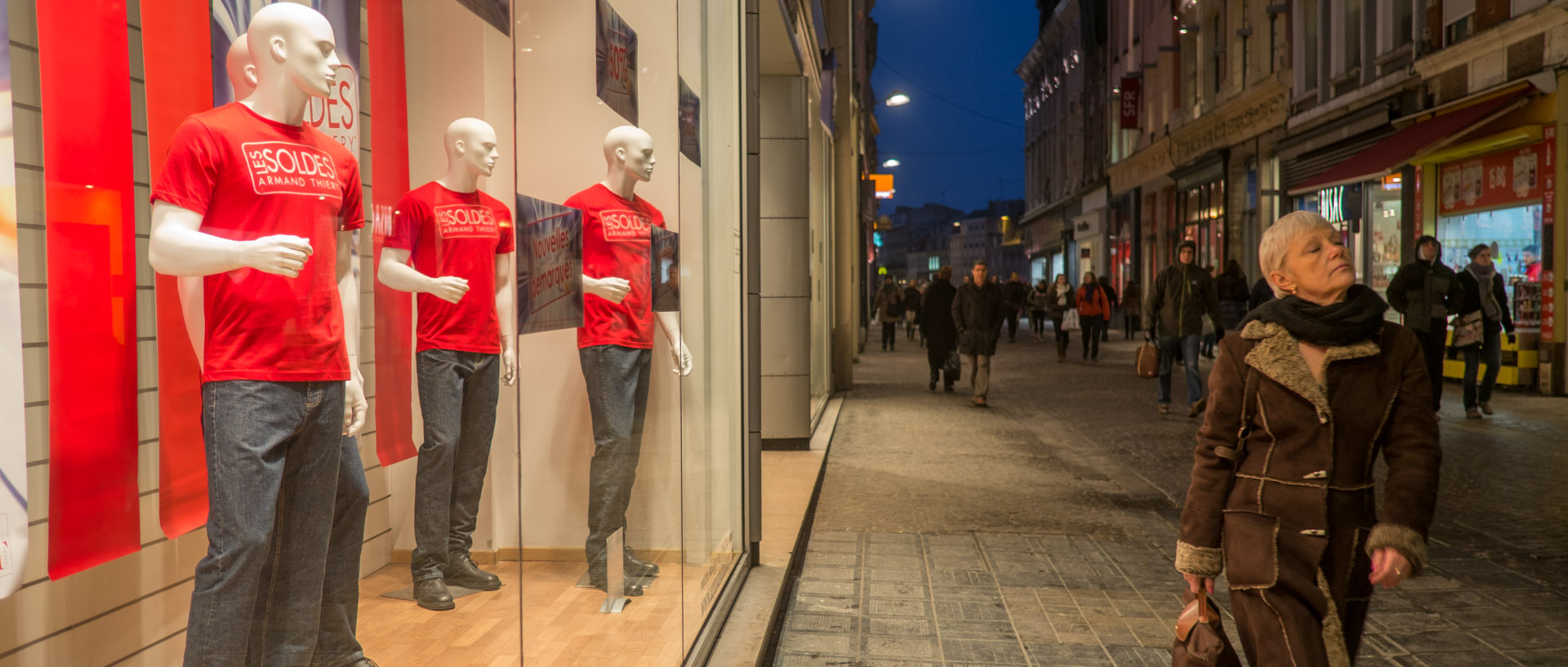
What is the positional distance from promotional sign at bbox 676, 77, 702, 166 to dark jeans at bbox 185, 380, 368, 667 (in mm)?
2405

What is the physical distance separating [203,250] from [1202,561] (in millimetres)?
2272

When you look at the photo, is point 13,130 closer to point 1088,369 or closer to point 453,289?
point 453,289

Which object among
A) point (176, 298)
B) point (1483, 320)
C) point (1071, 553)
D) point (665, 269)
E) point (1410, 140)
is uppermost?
point (1410, 140)

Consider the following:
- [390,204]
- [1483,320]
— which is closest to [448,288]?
[390,204]

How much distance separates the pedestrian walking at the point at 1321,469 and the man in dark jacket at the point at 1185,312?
30.2 ft

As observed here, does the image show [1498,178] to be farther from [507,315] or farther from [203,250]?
[203,250]

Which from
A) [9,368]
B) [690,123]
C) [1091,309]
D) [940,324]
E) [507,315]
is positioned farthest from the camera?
[1091,309]

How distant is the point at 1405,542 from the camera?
8.12 feet

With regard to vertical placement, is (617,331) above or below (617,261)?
below

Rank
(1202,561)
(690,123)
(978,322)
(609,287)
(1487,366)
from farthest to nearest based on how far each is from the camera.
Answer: (978,322)
(1487,366)
(690,123)
(609,287)
(1202,561)

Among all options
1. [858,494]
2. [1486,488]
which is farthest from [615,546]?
[1486,488]

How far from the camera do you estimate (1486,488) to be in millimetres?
7324

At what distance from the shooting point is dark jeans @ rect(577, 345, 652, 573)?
2611 mm

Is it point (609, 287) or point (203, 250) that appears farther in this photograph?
point (609, 287)
